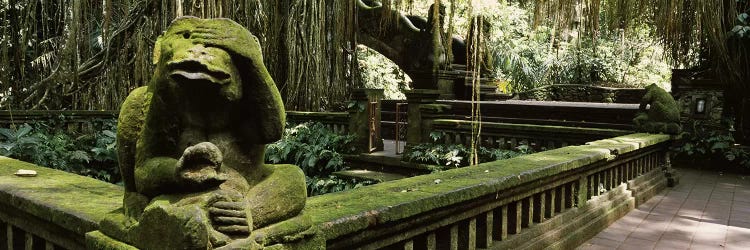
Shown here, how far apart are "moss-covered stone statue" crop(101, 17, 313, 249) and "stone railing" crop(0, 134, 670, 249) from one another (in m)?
0.26

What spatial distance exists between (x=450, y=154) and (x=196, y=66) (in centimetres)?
720

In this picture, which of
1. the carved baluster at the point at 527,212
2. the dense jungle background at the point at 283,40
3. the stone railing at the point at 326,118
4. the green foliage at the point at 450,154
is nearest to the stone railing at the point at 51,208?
the dense jungle background at the point at 283,40

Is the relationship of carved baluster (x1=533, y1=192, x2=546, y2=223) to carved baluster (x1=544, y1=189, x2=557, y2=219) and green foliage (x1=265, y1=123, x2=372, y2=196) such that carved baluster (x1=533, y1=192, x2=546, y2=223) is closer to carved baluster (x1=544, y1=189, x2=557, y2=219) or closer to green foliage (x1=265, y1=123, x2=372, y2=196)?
carved baluster (x1=544, y1=189, x2=557, y2=219)

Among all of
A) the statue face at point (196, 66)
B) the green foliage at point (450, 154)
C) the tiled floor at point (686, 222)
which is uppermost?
the statue face at point (196, 66)

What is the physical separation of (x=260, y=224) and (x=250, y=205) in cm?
8

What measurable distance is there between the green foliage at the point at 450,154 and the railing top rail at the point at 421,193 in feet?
12.3

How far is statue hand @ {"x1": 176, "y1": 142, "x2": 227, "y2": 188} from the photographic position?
1.69 metres

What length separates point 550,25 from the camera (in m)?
5.32

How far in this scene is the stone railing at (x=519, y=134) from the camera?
789 cm

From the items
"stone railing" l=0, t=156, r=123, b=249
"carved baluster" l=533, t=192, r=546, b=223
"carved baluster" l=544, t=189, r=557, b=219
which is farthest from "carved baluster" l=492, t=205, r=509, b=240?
"stone railing" l=0, t=156, r=123, b=249

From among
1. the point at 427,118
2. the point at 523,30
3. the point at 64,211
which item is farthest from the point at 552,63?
the point at 64,211

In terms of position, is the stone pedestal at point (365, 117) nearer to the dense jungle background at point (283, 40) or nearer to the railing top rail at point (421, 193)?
the dense jungle background at point (283, 40)

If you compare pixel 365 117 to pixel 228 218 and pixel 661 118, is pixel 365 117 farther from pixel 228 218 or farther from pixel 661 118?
pixel 228 218

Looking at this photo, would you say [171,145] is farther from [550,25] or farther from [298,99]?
[298,99]
